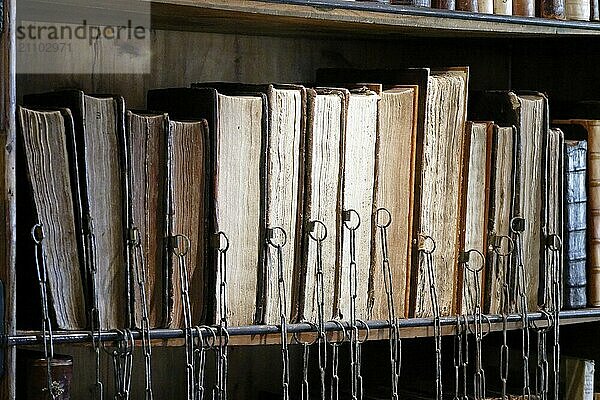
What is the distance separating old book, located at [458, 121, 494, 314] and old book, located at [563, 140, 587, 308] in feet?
0.48

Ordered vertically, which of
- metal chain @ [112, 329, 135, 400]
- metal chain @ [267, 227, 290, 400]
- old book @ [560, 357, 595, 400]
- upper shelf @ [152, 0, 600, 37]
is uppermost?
upper shelf @ [152, 0, 600, 37]

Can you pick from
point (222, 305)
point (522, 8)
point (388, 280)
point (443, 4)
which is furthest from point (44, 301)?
point (522, 8)

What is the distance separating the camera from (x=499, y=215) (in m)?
1.43

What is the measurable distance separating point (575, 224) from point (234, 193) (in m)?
0.53

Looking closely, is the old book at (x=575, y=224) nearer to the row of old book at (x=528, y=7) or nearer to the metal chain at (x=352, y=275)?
the row of old book at (x=528, y=7)

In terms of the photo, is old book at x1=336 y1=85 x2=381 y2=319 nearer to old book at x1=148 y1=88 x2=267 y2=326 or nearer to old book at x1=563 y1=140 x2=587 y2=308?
old book at x1=148 y1=88 x2=267 y2=326

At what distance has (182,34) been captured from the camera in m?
1.51

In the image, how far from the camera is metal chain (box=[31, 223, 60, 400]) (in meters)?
1.12

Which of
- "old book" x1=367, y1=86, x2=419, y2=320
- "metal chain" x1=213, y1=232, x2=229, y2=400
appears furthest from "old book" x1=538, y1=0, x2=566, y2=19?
"metal chain" x1=213, y1=232, x2=229, y2=400

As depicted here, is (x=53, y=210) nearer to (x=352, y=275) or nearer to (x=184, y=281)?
(x=184, y=281)

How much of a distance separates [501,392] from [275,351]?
340mm

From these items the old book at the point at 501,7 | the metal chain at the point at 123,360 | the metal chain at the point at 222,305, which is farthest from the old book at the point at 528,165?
the metal chain at the point at 123,360

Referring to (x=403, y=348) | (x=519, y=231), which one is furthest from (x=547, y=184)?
(x=403, y=348)

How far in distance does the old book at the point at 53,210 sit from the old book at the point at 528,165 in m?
0.60
